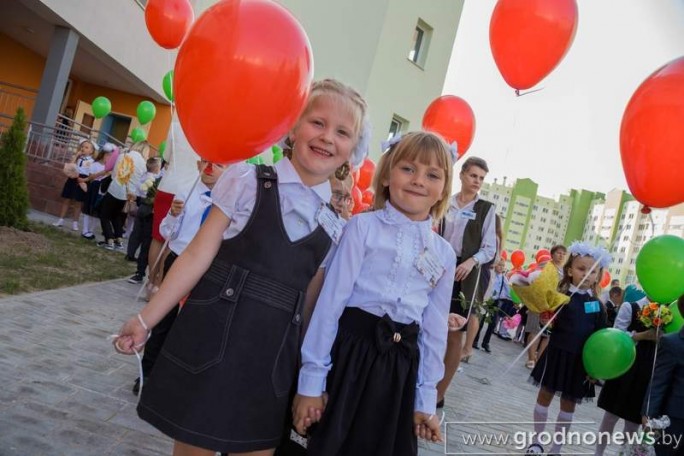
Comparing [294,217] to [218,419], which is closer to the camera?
[218,419]

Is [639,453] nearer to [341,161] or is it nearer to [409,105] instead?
[341,161]

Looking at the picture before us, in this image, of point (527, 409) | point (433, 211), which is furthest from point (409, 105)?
point (433, 211)

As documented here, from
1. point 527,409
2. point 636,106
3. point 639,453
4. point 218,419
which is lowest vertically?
point 527,409

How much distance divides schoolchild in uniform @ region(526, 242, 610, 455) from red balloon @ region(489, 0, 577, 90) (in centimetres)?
158

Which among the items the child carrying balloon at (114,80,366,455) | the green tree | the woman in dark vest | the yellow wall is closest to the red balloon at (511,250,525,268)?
the yellow wall

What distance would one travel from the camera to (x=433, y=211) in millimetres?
2484

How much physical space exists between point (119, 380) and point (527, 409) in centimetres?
470

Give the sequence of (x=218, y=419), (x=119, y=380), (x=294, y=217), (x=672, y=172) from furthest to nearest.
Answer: (x=119, y=380) → (x=672, y=172) → (x=294, y=217) → (x=218, y=419)

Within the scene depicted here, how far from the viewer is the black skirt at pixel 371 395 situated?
6.66ft

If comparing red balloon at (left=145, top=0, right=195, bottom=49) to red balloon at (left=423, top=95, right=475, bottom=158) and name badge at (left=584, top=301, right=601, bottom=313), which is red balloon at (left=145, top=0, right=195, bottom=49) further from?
name badge at (left=584, top=301, right=601, bottom=313)

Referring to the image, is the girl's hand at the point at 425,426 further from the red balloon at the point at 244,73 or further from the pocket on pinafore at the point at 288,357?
the red balloon at the point at 244,73

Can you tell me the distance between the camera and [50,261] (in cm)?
671

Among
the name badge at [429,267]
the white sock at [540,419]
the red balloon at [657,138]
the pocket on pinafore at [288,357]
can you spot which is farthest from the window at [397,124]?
the pocket on pinafore at [288,357]

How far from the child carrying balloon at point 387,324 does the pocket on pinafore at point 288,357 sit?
0.05 m
